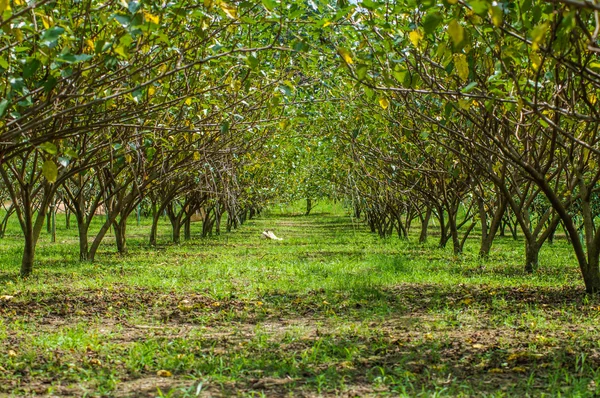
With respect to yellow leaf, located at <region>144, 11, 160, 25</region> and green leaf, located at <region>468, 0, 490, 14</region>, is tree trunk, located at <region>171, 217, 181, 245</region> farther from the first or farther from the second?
green leaf, located at <region>468, 0, 490, 14</region>

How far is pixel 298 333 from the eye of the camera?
611cm

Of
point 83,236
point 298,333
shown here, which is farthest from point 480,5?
point 83,236

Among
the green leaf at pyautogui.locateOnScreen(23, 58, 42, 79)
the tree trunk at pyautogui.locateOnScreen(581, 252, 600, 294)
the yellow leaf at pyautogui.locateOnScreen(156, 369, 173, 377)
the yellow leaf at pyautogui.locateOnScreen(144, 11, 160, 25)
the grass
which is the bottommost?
the yellow leaf at pyautogui.locateOnScreen(156, 369, 173, 377)

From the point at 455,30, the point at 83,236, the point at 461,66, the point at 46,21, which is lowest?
the point at 83,236

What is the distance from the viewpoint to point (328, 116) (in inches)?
514

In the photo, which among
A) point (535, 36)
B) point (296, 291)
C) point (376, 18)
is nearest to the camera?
point (535, 36)

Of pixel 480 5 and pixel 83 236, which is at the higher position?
pixel 480 5

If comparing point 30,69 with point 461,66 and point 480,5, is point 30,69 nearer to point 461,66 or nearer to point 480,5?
point 480,5

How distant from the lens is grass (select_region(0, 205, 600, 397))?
454cm

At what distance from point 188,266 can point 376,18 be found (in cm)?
642

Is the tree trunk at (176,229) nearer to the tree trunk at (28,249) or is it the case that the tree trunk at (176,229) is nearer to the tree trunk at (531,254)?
the tree trunk at (28,249)

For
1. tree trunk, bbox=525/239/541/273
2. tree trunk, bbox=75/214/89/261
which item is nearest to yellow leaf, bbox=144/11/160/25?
tree trunk, bbox=525/239/541/273

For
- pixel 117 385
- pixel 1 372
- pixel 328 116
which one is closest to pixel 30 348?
pixel 1 372

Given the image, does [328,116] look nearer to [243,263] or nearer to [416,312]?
[243,263]
